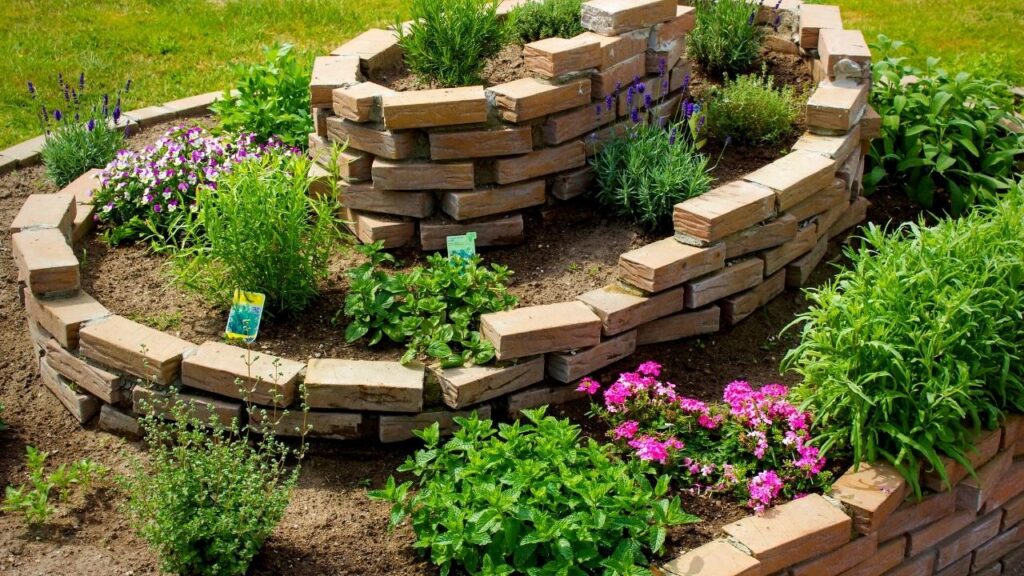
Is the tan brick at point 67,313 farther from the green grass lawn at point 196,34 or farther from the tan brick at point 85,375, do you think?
the green grass lawn at point 196,34

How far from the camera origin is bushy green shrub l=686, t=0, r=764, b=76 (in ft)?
20.1

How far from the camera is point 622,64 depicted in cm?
537

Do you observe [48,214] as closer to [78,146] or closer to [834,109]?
[78,146]

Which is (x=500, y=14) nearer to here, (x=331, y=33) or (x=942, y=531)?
(x=331, y=33)

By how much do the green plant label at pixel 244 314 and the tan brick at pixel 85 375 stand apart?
455 mm

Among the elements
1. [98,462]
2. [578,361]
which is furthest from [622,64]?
[98,462]

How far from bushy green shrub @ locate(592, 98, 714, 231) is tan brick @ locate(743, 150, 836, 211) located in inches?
9.8

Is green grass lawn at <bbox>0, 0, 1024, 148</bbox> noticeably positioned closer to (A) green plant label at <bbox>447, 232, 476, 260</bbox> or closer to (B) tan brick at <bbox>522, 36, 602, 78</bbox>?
(B) tan brick at <bbox>522, 36, 602, 78</bbox>

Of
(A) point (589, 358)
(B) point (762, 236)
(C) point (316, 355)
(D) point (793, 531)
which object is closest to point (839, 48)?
(B) point (762, 236)

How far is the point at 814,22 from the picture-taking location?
628cm

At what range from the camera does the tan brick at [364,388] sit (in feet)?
13.9

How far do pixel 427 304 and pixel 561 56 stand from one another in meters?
1.29

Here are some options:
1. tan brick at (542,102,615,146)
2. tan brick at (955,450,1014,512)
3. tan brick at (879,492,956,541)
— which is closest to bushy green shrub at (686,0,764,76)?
tan brick at (542,102,615,146)

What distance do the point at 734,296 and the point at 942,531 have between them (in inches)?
48.1
